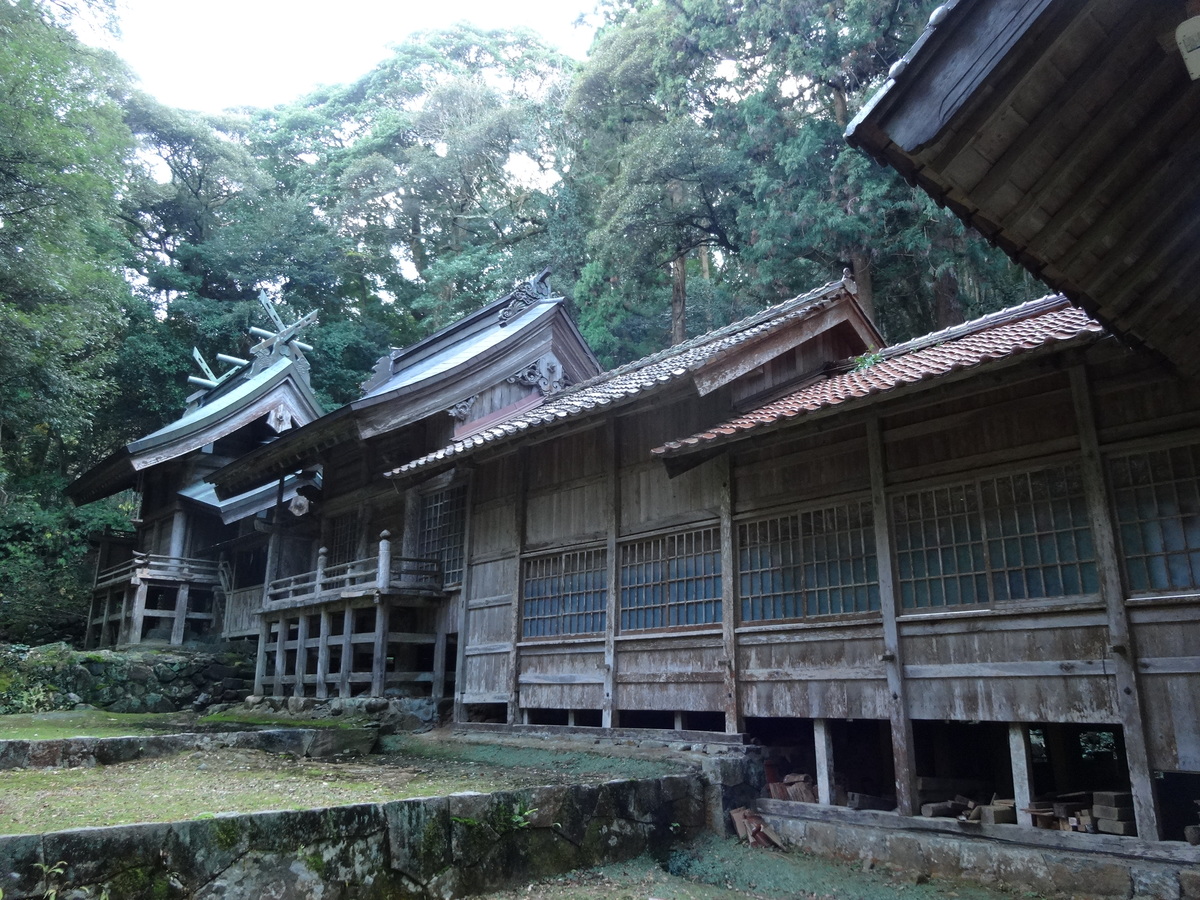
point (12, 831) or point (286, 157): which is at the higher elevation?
point (286, 157)

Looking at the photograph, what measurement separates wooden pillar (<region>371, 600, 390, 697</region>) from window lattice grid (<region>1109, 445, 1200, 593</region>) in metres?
10.7

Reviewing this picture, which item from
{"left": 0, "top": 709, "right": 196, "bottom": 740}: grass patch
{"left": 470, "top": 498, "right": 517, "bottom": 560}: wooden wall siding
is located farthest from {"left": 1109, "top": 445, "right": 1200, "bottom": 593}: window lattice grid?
{"left": 0, "top": 709, "right": 196, "bottom": 740}: grass patch

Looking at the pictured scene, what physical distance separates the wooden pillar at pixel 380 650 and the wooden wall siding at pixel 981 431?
28.8ft

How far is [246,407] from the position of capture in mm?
22578

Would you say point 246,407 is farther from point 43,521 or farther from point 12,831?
point 12,831

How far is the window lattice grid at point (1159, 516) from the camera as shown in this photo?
269 inches

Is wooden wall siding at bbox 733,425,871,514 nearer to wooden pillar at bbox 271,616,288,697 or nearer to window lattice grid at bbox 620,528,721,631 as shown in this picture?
window lattice grid at bbox 620,528,721,631

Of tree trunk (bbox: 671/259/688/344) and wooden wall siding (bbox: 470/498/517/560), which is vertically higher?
tree trunk (bbox: 671/259/688/344)

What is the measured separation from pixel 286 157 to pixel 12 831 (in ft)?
147

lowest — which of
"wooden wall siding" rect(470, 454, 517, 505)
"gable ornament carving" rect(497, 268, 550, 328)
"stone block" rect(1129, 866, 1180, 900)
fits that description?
"stone block" rect(1129, 866, 1180, 900)

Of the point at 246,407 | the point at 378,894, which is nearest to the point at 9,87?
the point at 246,407

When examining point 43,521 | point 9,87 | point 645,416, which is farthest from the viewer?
point 43,521

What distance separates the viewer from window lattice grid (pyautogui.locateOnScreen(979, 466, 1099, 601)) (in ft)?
24.3

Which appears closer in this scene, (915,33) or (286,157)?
(915,33)
